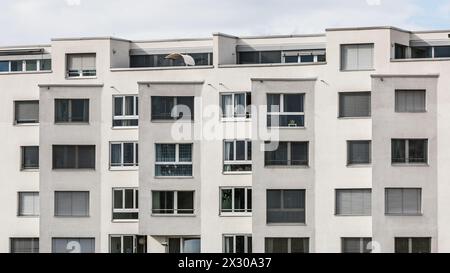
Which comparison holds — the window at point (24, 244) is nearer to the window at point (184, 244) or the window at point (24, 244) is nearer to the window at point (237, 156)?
the window at point (184, 244)

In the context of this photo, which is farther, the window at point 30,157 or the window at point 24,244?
the window at point 30,157

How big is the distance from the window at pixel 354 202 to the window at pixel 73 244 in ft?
17.3

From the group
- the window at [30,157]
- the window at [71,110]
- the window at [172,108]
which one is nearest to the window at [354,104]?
the window at [172,108]

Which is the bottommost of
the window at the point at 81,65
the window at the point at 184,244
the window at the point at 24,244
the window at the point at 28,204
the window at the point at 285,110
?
the window at the point at 24,244

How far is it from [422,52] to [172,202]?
6165 millimetres

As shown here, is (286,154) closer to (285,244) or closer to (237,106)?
(237,106)

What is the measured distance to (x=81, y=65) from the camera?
25078 mm

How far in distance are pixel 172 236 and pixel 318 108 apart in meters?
3.91

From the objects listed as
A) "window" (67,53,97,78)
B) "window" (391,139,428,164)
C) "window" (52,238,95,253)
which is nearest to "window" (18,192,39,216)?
"window" (52,238,95,253)

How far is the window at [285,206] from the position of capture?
21344mm

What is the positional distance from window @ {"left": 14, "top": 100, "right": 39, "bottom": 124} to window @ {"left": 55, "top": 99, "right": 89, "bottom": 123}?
3.00ft

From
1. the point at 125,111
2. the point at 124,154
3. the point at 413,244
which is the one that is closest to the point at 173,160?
the point at 124,154
